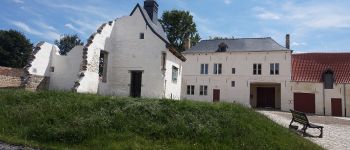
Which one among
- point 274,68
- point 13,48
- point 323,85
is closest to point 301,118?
point 323,85

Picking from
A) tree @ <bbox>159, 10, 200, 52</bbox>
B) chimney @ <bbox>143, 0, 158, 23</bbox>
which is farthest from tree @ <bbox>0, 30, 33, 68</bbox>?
chimney @ <bbox>143, 0, 158, 23</bbox>

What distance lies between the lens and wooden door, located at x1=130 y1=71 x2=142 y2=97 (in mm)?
20078

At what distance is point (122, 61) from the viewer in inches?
795

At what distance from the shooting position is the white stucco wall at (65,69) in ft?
59.1

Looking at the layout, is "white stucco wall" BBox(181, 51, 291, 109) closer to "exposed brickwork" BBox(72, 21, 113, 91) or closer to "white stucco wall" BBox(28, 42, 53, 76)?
"exposed brickwork" BBox(72, 21, 113, 91)

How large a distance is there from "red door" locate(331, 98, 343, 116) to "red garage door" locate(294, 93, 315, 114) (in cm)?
178

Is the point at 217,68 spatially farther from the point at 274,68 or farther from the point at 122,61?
the point at 122,61

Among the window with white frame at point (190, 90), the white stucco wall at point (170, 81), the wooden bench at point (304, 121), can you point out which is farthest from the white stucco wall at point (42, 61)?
the window with white frame at point (190, 90)

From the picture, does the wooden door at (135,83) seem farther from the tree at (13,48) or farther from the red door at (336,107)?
the tree at (13,48)

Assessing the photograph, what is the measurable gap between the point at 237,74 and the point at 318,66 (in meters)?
8.32

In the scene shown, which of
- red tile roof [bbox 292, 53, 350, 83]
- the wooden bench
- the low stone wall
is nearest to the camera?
the wooden bench

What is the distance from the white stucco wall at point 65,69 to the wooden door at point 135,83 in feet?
11.9

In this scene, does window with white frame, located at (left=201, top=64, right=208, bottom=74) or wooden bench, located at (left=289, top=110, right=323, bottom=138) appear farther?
window with white frame, located at (left=201, top=64, right=208, bottom=74)

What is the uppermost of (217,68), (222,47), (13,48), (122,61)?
(13,48)
